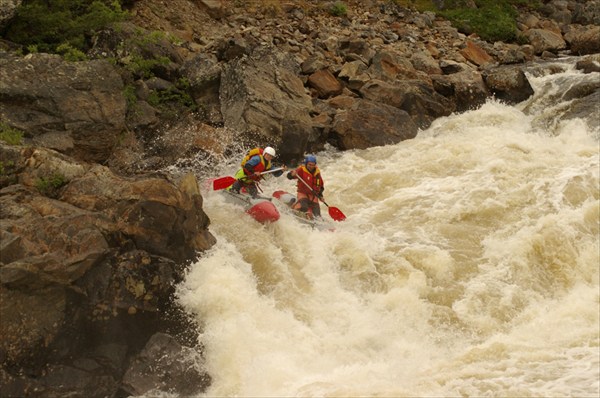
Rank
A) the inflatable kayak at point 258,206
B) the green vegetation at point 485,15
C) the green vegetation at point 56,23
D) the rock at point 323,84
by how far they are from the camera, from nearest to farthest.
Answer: the inflatable kayak at point 258,206 < the green vegetation at point 56,23 < the rock at point 323,84 < the green vegetation at point 485,15

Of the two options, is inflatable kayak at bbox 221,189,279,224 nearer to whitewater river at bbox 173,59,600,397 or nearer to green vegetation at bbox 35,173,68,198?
whitewater river at bbox 173,59,600,397

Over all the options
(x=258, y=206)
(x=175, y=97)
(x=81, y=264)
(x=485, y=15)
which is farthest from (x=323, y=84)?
(x=485, y=15)

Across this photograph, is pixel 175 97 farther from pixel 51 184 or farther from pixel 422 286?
pixel 422 286

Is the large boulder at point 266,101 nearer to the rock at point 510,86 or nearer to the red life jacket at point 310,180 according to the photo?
the red life jacket at point 310,180

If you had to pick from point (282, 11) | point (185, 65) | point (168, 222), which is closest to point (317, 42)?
point (282, 11)

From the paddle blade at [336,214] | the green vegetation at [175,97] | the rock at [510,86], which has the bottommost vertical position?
the green vegetation at [175,97]

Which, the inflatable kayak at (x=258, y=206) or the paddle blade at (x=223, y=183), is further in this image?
the paddle blade at (x=223, y=183)

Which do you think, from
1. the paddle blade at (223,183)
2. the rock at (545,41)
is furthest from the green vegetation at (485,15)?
the paddle blade at (223,183)

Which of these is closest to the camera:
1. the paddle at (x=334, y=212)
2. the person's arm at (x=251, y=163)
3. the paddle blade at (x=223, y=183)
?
the paddle at (x=334, y=212)

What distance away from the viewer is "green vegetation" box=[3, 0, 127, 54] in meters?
13.7

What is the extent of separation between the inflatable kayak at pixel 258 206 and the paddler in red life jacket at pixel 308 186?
0.60 meters

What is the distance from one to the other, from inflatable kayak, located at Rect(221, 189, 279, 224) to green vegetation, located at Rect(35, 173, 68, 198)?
124 inches

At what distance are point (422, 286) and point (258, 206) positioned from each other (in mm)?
3051

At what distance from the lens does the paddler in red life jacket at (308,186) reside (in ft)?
36.1
